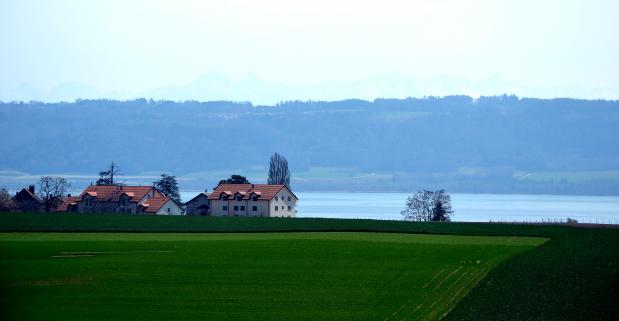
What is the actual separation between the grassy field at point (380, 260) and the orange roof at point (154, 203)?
2461 centimetres

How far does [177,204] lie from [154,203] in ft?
18.0

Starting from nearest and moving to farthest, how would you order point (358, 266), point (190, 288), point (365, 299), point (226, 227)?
point (365, 299) → point (190, 288) → point (358, 266) → point (226, 227)

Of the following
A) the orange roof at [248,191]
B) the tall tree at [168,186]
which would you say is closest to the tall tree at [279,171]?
the tall tree at [168,186]

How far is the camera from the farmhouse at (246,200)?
117m

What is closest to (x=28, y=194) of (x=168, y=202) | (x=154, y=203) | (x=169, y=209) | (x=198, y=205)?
(x=198, y=205)

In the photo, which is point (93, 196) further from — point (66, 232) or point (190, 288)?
point (190, 288)

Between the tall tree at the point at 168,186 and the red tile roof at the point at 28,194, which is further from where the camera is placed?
the tall tree at the point at 168,186

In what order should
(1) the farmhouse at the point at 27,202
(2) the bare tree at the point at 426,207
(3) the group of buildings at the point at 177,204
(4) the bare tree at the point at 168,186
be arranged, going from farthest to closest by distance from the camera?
1. (4) the bare tree at the point at 168,186
2. (1) the farmhouse at the point at 27,202
3. (2) the bare tree at the point at 426,207
4. (3) the group of buildings at the point at 177,204

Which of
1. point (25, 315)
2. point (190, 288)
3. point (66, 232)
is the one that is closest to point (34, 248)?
point (66, 232)

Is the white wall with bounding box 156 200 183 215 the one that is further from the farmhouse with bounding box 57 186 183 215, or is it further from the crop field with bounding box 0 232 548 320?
the crop field with bounding box 0 232 548 320

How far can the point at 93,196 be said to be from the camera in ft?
380

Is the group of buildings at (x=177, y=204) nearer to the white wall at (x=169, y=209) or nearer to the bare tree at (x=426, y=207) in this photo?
the white wall at (x=169, y=209)

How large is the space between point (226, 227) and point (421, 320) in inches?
1661

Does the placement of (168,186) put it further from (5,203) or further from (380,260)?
(380,260)
